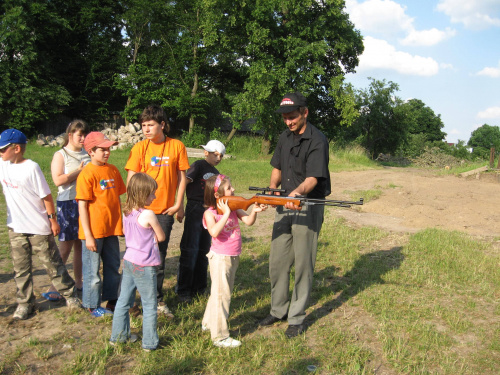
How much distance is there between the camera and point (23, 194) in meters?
4.41

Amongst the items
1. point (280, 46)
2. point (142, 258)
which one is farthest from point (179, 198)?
point (280, 46)

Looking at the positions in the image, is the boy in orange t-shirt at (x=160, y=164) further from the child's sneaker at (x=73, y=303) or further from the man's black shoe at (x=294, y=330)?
the man's black shoe at (x=294, y=330)

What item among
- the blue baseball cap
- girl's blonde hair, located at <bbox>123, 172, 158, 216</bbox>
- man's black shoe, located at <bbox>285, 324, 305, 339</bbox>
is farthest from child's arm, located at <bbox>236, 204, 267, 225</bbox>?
the blue baseball cap

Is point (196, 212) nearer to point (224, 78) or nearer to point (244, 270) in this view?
point (244, 270)

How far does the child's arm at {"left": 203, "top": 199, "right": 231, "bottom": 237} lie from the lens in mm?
3912

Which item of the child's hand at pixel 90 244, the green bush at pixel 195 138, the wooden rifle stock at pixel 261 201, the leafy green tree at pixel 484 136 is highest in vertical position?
the leafy green tree at pixel 484 136

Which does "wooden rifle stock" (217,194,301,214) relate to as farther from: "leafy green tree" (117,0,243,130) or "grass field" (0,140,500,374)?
"leafy green tree" (117,0,243,130)

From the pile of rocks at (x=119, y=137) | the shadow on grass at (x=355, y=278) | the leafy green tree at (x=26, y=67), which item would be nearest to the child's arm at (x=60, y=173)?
the shadow on grass at (x=355, y=278)

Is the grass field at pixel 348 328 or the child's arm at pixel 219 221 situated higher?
the child's arm at pixel 219 221

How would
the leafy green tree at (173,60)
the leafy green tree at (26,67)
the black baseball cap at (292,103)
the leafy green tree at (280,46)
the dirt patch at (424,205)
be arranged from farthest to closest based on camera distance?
the leafy green tree at (173,60)
the leafy green tree at (280,46)
the leafy green tree at (26,67)
the dirt patch at (424,205)
the black baseball cap at (292,103)

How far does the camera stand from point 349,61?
31.8 meters

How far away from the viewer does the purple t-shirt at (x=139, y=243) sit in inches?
149

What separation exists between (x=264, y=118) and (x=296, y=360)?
23.7 m

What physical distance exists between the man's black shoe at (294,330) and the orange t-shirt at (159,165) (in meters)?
1.78
